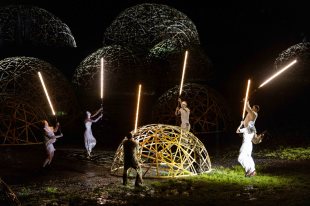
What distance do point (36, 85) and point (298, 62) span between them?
46.5 feet

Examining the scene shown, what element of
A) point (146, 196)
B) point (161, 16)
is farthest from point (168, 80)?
point (146, 196)

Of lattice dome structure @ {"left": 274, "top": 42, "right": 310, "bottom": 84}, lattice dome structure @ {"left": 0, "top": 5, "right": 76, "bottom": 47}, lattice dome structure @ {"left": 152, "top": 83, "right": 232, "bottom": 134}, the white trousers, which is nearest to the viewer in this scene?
the white trousers

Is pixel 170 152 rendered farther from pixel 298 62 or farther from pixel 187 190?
pixel 298 62

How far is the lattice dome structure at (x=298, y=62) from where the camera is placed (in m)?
25.2

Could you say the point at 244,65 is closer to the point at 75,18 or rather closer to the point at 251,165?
the point at 75,18

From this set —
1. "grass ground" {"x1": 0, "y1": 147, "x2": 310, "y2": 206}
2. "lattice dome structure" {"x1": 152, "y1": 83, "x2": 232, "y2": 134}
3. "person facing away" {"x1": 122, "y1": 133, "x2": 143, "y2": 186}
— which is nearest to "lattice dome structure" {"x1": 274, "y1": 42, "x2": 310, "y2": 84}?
"lattice dome structure" {"x1": 152, "y1": 83, "x2": 232, "y2": 134}

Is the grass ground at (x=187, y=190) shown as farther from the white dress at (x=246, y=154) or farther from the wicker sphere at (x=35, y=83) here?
the wicker sphere at (x=35, y=83)

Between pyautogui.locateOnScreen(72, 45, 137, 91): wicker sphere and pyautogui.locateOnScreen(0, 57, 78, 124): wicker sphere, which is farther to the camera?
pyautogui.locateOnScreen(72, 45, 137, 91): wicker sphere

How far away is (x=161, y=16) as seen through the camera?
86.8 feet

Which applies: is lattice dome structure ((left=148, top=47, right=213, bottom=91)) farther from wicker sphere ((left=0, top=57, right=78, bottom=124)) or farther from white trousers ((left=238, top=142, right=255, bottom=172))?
white trousers ((left=238, top=142, right=255, bottom=172))

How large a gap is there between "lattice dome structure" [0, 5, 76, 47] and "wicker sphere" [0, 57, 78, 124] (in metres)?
4.53

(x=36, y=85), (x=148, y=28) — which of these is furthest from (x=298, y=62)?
(x=36, y=85)

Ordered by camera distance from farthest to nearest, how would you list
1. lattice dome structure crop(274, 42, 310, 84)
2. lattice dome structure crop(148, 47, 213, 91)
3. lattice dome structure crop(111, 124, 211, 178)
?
lattice dome structure crop(274, 42, 310, 84)
lattice dome structure crop(148, 47, 213, 91)
lattice dome structure crop(111, 124, 211, 178)

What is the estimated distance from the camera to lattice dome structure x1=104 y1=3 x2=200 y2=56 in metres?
26.3
